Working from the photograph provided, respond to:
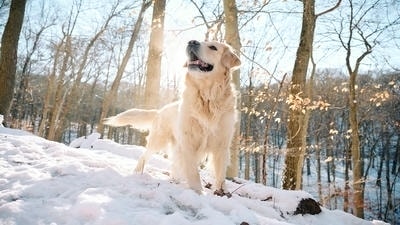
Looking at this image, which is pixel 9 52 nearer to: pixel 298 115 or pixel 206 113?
pixel 206 113

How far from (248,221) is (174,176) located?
1.99 m

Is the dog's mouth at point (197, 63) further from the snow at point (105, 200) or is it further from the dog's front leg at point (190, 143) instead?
the snow at point (105, 200)

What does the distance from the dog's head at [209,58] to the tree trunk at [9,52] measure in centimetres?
683

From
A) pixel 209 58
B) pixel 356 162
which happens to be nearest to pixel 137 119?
pixel 209 58

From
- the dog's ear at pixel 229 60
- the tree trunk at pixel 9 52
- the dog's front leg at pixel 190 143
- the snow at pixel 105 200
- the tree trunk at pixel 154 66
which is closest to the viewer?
the snow at pixel 105 200

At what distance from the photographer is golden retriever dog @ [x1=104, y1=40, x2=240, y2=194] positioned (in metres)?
4.32

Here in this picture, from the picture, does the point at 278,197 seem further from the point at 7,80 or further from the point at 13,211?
the point at 7,80

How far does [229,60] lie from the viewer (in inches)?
184

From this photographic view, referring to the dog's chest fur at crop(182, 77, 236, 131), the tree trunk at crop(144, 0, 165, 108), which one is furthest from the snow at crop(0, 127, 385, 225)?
the tree trunk at crop(144, 0, 165, 108)

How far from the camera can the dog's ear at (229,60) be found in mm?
4648

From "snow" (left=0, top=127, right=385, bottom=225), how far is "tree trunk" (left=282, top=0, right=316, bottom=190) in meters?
2.63

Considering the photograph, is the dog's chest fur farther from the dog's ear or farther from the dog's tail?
the dog's tail

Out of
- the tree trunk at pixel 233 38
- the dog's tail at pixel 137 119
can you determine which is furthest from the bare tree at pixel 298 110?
the dog's tail at pixel 137 119

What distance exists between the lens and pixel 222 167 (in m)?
4.47
